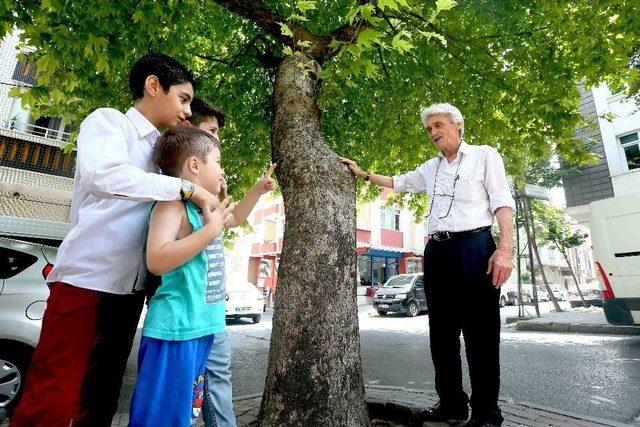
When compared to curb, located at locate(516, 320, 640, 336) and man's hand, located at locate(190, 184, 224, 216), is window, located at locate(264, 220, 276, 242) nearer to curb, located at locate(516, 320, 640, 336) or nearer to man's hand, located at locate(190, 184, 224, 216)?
curb, located at locate(516, 320, 640, 336)

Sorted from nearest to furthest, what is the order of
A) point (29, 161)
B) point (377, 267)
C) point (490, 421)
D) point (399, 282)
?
point (490, 421)
point (29, 161)
point (399, 282)
point (377, 267)

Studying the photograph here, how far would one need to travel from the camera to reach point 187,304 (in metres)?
1.49

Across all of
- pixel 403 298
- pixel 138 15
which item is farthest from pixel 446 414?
pixel 403 298

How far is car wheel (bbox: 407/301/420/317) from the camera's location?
54.8ft

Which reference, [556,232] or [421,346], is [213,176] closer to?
[421,346]

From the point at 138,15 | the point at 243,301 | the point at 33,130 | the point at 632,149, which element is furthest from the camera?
the point at 632,149

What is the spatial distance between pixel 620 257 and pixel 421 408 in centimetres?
658

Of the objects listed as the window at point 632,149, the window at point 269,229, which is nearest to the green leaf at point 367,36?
the window at point 632,149

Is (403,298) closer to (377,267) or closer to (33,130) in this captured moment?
(377,267)

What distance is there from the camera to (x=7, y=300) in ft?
11.6

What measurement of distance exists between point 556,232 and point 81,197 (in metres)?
25.9

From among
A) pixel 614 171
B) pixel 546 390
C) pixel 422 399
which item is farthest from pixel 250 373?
pixel 614 171

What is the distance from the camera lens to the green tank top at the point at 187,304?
1.43m

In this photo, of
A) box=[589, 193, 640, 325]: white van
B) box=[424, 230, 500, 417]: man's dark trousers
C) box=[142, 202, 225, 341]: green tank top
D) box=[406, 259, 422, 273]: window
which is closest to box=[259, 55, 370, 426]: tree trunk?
box=[424, 230, 500, 417]: man's dark trousers
